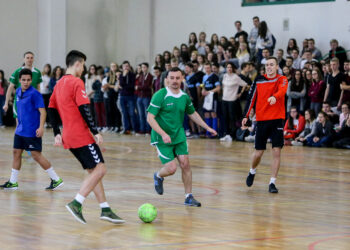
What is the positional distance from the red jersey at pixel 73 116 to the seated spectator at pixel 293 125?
13139 mm

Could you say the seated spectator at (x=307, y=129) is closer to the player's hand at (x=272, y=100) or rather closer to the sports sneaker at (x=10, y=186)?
the player's hand at (x=272, y=100)

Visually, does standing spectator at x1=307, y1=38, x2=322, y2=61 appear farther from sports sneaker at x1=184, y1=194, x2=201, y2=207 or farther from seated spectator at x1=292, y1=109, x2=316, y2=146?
sports sneaker at x1=184, y1=194, x2=201, y2=207

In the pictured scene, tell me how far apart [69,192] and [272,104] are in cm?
334

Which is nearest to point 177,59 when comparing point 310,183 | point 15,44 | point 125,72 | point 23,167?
point 125,72

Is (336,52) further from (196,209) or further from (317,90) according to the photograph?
(196,209)

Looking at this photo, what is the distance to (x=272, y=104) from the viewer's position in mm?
10430

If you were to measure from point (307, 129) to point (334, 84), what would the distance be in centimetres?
152

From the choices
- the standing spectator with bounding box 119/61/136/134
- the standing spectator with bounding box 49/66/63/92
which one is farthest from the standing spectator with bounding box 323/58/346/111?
the standing spectator with bounding box 49/66/63/92

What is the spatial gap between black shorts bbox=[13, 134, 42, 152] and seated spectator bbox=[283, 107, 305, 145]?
1088cm

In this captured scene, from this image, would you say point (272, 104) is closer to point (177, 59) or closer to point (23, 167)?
point (23, 167)

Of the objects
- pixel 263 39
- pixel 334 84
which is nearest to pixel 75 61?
pixel 334 84

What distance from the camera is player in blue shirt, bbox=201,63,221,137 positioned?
21.8 metres

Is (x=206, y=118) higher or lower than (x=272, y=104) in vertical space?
lower

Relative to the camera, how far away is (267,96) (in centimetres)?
1073
